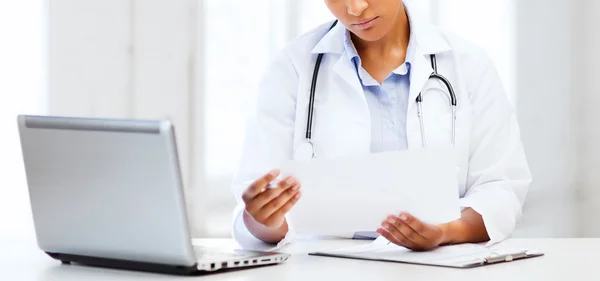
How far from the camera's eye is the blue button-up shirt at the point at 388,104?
5.77ft

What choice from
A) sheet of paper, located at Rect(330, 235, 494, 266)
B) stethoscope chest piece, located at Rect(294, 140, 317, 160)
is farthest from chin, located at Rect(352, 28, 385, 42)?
sheet of paper, located at Rect(330, 235, 494, 266)

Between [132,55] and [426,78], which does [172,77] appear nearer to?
[132,55]

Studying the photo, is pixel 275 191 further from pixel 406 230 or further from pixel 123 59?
pixel 123 59

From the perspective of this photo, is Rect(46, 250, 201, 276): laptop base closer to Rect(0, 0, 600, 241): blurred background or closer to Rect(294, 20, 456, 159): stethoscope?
Rect(294, 20, 456, 159): stethoscope

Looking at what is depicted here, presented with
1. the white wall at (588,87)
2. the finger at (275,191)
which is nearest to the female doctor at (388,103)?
the finger at (275,191)

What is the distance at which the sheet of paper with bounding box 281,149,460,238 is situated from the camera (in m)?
1.27

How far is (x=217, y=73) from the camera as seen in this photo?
2850mm

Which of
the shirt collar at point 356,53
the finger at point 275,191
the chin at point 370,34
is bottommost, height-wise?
the finger at point 275,191

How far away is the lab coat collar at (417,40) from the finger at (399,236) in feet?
1.79

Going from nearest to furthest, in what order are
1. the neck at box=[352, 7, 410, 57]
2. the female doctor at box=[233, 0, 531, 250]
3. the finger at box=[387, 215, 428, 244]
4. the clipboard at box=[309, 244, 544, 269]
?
the clipboard at box=[309, 244, 544, 269] → the finger at box=[387, 215, 428, 244] → the female doctor at box=[233, 0, 531, 250] → the neck at box=[352, 7, 410, 57]

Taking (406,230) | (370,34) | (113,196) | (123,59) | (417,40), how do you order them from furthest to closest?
(123,59), (417,40), (370,34), (406,230), (113,196)

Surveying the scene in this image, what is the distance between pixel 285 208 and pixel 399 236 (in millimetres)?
207

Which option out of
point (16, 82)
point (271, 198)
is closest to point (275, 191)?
point (271, 198)

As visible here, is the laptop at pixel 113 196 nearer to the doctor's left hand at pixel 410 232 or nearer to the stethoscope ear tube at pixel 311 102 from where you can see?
the doctor's left hand at pixel 410 232
